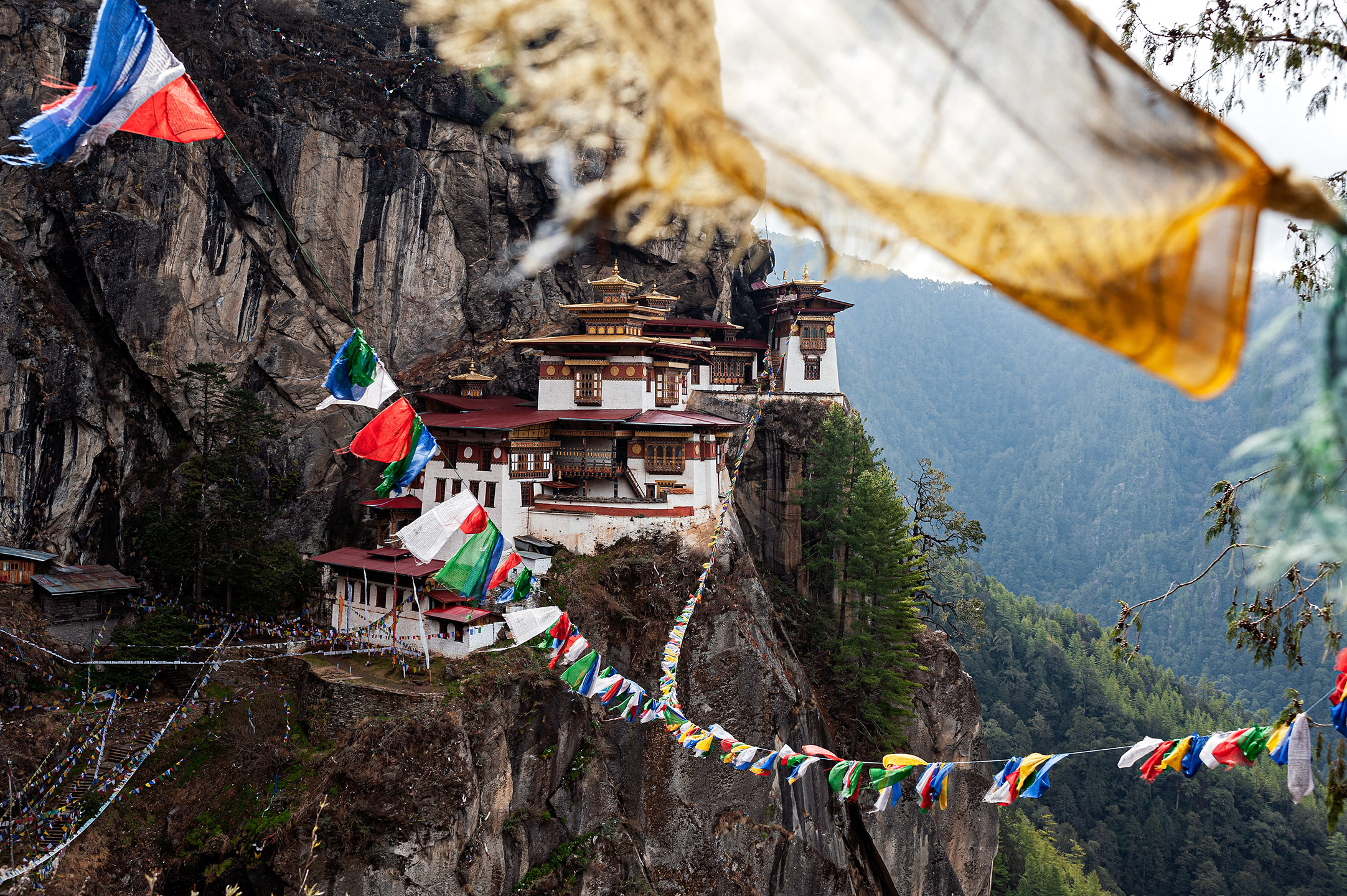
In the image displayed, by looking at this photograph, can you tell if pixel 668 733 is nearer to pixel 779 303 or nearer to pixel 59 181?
pixel 779 303

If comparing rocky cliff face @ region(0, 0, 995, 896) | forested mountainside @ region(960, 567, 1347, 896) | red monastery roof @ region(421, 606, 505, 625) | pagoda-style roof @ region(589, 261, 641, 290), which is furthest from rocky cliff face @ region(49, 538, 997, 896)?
forested mountainside @ region(960, 567, 1347, 896)

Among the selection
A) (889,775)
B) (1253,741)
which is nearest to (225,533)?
(889,775)

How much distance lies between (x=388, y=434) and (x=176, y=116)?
187 inches

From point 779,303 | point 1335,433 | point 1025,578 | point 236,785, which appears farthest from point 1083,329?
point 1025,578

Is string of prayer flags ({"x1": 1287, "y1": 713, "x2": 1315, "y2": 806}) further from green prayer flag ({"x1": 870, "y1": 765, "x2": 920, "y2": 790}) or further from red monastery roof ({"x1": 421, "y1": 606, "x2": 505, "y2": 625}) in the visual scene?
red monastery roof ({"x1": 421, "y1": 606, "x2": 505, "y2": 625})

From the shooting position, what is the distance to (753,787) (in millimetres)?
21891

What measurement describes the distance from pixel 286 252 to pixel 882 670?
27052mm

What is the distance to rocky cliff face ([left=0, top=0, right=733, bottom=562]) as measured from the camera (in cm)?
2341

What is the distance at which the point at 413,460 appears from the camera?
1067cm

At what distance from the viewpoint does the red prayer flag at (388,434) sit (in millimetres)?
10406

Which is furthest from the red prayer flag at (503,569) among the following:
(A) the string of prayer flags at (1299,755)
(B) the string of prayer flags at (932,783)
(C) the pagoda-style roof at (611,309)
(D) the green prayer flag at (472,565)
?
(C) the pagoda-style roof at (611,309)

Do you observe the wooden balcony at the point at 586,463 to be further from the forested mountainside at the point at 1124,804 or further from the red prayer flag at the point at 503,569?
the forested mountainside at the point at 1124,804

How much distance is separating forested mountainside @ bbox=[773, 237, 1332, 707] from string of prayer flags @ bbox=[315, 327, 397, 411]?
6813 centimetres

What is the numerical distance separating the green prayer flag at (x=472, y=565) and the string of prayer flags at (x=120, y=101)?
20.5ft
